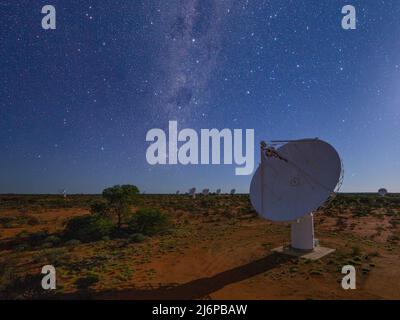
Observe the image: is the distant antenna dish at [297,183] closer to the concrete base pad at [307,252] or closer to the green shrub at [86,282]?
the concrete base pad at [307,252]

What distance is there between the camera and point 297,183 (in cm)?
1684

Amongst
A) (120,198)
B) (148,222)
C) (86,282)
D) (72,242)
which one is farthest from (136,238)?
(86,282)

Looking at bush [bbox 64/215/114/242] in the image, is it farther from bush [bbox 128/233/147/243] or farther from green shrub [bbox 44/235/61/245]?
bush [bbox 128/233/147/243]

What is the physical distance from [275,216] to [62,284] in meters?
10.9

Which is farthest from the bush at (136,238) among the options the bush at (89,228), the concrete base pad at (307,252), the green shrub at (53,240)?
the concrete base pad at (307,252)

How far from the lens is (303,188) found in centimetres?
1630

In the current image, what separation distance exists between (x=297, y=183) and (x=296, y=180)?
0.20 meters

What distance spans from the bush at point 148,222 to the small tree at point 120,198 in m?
1.37

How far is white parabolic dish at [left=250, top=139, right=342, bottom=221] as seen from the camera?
601 inches

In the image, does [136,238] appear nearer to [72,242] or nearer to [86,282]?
[72,242]

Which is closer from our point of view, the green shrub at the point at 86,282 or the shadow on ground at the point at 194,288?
the shadow on ground at the point at 194,288

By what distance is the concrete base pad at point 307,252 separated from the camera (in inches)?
664

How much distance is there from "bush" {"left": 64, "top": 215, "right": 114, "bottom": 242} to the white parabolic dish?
1393 centimetres
